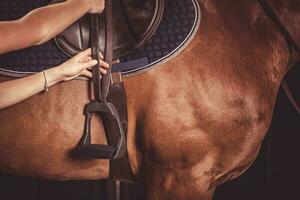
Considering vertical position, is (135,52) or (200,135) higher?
(135,52)

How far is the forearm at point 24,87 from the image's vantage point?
3.22 ft

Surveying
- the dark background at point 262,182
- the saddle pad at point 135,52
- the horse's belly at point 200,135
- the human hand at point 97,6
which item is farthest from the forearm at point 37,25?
the dark background at point 262,182

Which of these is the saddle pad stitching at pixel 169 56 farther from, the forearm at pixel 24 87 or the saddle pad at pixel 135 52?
the forearm at pixel 24 87

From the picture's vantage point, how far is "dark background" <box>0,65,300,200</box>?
1925 millimetres

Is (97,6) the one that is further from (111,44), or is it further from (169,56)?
(169,56)

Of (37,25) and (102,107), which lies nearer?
(37,25)

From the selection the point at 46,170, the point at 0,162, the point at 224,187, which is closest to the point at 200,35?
the point at 46,170

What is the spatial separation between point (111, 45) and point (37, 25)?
0.78ft

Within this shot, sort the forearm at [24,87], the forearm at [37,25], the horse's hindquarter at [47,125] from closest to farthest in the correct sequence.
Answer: the forearm at [37,25] < the forearm at [24,87] < the horse's hindquarter at [47,125]

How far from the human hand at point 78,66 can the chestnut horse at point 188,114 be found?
71 mm

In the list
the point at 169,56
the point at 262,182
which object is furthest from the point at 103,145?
the point at 262,182

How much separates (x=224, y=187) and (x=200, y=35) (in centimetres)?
125

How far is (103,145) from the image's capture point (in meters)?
1.07

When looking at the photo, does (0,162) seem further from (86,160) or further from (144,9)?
(144,9)
